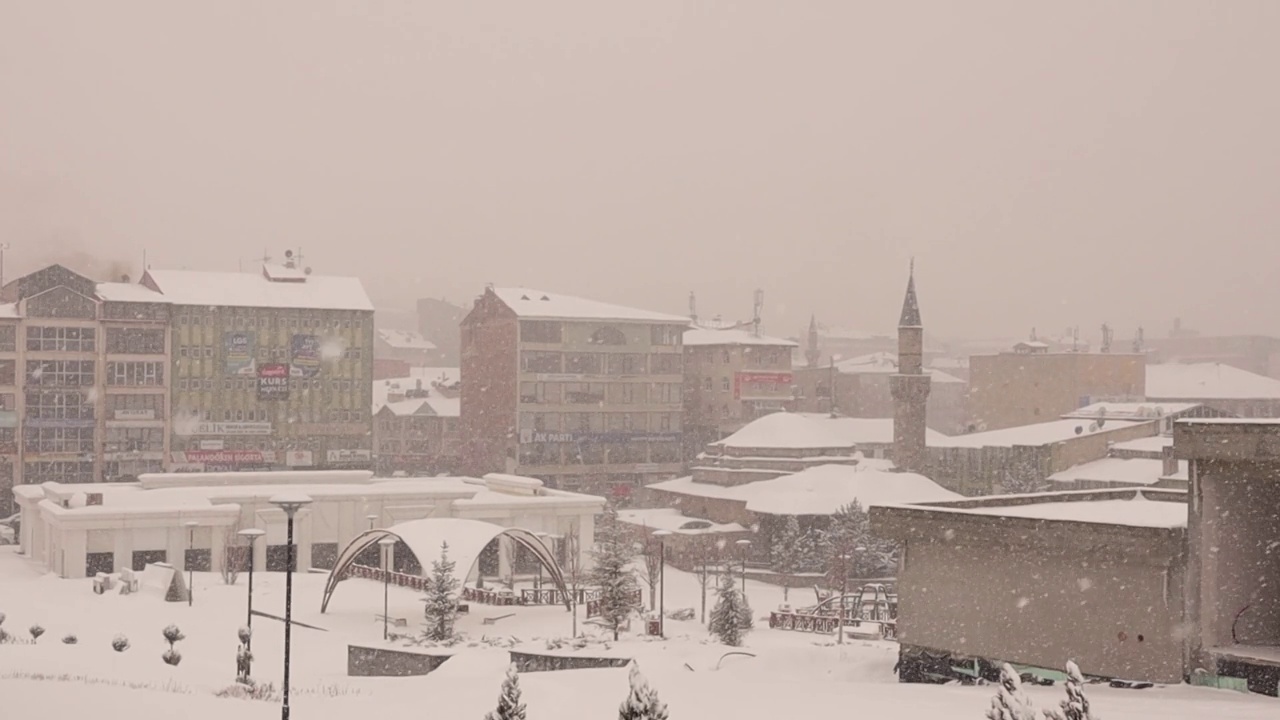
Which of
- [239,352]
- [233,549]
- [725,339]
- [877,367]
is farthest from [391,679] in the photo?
[877,367]

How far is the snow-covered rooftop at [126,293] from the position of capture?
63219mm

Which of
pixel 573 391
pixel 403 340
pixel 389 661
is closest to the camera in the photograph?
pixel 389 661

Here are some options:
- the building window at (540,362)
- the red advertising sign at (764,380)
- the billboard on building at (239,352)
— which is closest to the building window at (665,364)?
the building window at (540,362)

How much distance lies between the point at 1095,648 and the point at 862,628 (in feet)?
58.1

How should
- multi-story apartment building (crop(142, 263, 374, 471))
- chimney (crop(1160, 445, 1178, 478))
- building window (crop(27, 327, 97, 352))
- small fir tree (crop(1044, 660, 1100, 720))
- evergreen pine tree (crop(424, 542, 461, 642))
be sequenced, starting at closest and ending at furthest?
small fir tree (crop(1044, 660, 1100, 720)) < evergreen pine tree (crop(424, 542, 461, 642)) < chimney (crop(1160, 445, 1178, 478)) < building window (crop(27, 327, 97, 352)) < multi-story apartment building (crop(142, 263, 374, 471))

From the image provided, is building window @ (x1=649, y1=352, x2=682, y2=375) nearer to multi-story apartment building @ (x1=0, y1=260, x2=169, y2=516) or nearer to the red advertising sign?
the red advertising sign

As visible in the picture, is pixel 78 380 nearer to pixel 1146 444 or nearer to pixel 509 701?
pixel 1146 444

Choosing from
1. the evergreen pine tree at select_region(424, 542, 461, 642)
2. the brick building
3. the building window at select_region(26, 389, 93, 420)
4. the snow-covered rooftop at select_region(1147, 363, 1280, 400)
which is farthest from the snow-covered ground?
the snow-covered rooftop at select_region(1147, 363, 1280, 400)

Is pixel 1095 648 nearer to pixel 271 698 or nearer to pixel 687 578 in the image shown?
pixel 271 698

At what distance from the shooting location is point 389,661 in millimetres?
28891

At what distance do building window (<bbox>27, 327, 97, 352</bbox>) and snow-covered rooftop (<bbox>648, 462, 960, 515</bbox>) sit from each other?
29.2 meters

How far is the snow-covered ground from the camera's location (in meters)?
17.4

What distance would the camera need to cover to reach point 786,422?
226ft

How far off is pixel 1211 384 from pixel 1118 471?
3368 centimetres
